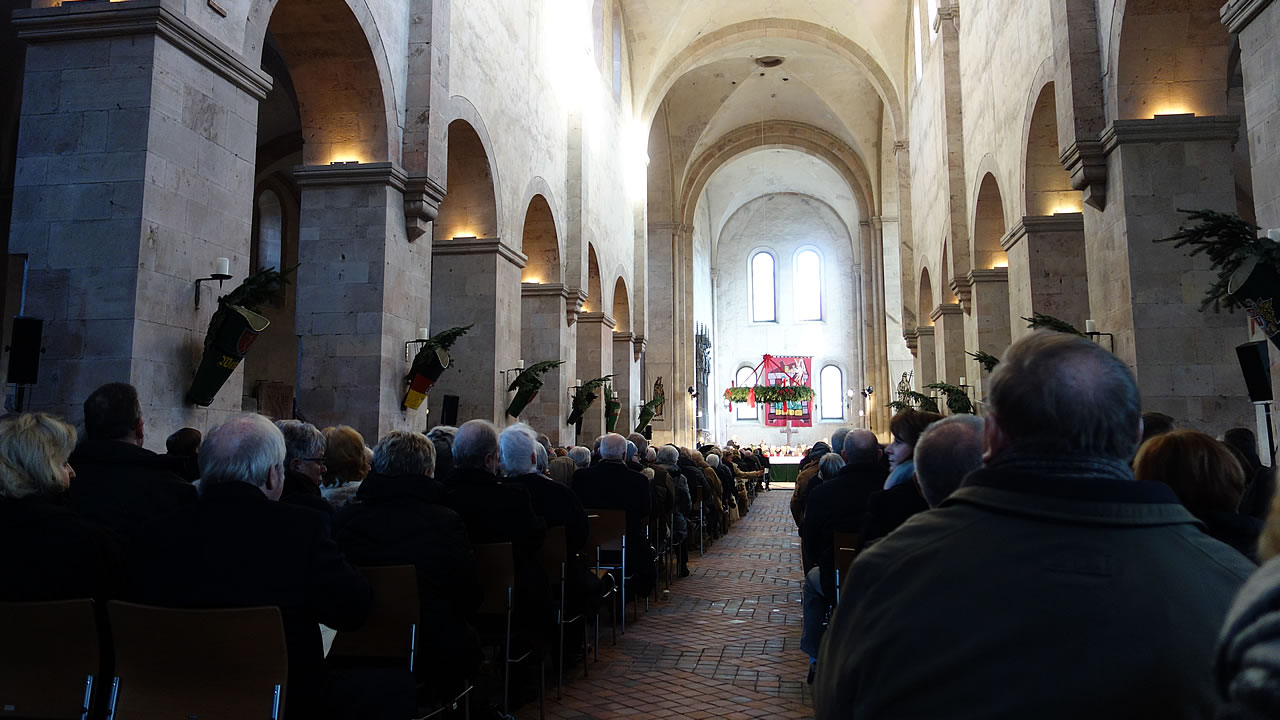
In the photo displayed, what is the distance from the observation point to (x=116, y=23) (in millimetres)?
5250

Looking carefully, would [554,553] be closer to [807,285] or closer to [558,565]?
[558,565]

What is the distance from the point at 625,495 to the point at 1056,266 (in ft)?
21.4

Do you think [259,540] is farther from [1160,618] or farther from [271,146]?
[271,146]

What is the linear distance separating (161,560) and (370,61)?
7037 mm

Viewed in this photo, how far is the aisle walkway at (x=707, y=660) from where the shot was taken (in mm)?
4324

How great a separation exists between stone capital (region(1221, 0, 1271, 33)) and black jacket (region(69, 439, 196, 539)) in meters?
6.09

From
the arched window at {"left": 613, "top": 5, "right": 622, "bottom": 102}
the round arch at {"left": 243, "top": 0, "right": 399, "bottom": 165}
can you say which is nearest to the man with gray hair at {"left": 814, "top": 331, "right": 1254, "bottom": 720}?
the round arch at {"left": 243, "top": 0, "right": 399, "bottom": 165}

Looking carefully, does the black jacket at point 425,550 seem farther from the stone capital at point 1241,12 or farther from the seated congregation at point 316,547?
the stone capital at point 1241,12

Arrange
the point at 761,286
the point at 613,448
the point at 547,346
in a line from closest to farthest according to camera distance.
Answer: the point at 613,448, the point at 547,346, the point at 761,286

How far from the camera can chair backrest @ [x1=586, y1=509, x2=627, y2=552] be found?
570cm

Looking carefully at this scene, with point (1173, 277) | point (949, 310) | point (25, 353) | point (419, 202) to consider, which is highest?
point (419, 202)

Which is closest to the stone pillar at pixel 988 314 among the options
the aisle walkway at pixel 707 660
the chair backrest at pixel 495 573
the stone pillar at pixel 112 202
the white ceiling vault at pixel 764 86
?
the aisle walkway at pixel 707 660

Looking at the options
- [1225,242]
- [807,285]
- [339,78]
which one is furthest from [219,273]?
[807,285]

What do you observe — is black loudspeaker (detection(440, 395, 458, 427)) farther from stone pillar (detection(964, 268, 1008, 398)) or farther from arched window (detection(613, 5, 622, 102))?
arched window (detection(613, 5, 622, 102))
